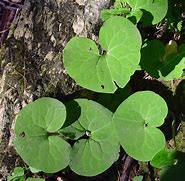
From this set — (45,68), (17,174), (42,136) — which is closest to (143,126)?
(42,136)

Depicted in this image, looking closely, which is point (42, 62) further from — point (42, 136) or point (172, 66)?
point (172, 66)


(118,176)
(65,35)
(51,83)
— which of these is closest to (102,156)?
(118,176)

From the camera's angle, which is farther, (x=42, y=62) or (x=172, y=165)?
(x=42, y=62)

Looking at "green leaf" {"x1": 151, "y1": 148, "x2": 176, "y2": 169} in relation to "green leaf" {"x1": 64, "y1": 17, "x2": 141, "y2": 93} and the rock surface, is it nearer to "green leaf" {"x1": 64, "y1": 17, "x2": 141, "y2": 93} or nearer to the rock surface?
"green leaf" {"x1": 64, "y1": 17, "x2": 141, "y2": 93}

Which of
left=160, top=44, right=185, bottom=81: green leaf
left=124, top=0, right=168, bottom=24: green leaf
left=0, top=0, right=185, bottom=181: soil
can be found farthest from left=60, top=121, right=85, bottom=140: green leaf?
left=124, top=0, right=168, bottom=24: green leaf

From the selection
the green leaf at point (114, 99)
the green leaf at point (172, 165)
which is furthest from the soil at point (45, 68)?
the green leaf at point (172, 165)

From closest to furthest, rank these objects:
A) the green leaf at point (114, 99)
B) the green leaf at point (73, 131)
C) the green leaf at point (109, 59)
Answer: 1. the green leaf at point (109, 59)
2. the green leaf at point (73, 131)
3. the green leaf at point (114, 99)

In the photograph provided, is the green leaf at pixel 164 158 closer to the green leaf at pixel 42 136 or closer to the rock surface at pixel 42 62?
the green leaf at pixel 42 136
